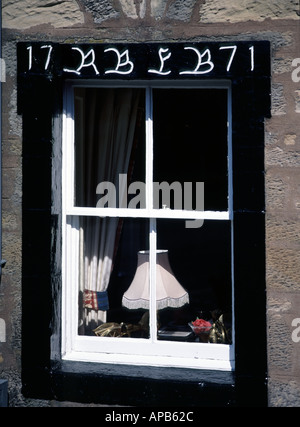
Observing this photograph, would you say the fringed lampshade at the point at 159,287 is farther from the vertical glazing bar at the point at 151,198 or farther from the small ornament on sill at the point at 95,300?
the small ornament on sill at the point at 95,300

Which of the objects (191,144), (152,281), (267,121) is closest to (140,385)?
(152,281)

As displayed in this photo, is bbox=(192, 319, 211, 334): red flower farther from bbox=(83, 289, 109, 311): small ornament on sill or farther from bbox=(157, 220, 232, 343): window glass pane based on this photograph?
bbox=(83, 289, 109, 311): small ornament on sill

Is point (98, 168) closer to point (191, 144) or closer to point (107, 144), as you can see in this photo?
point (107, 144)

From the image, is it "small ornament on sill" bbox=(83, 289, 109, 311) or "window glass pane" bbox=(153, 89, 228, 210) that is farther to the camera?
"small ornament on sill" bbox=(83, 289, 109, 311)

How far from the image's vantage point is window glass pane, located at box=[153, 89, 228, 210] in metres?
4.52

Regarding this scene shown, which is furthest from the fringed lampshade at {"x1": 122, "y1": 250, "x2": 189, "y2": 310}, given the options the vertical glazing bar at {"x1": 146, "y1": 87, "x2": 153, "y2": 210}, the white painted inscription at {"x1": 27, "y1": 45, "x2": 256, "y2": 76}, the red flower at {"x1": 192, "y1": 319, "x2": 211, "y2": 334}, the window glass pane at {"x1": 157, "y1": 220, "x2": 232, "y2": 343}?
the white painted inscription at {"x1": 27, "y1": 45, "x2": 256, "y2": 76}

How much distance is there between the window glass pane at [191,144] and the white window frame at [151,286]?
0.20ft

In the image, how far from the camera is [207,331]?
460cm

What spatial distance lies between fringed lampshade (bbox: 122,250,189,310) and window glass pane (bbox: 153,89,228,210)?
0.39 metres

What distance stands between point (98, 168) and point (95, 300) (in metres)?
0.93

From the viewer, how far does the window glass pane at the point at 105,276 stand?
4.73 metres

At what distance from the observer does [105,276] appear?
4766 millimetres

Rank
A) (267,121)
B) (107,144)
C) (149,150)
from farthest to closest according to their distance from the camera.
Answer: (107,144) → (149,150) → (267,121)
